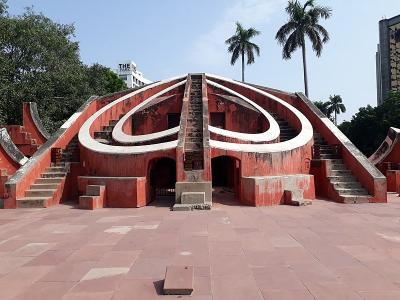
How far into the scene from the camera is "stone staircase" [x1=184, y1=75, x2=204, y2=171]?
811cm

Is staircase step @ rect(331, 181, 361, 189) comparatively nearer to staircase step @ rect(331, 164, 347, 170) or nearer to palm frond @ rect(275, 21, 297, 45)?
staircase step @ rect(331, 164, 347, 170)

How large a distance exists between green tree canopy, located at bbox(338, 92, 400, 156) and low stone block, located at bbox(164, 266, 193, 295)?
25612 millimetres

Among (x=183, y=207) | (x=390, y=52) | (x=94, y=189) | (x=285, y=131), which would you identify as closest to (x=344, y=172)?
(x=285, y=131)

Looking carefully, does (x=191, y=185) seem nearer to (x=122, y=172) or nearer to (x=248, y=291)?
(x=122, y=172)

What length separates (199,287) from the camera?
3334 millimetres

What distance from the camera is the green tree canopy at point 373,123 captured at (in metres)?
25.7

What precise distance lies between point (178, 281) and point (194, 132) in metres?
6.56

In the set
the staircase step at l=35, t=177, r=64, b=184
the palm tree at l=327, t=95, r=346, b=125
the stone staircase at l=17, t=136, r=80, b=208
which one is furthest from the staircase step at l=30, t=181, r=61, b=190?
the palm tree at l=327, t=95, r=346, b=125

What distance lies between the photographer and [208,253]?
14.4 ft

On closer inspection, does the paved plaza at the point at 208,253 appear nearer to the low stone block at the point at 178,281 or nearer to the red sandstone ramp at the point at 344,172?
the low stone block at the point at 178,281

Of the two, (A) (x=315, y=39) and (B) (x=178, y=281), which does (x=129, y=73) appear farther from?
(B) (x=178, y=281)

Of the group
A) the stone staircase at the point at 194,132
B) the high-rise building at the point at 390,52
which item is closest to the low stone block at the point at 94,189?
the stone staircase at the point at 194,132

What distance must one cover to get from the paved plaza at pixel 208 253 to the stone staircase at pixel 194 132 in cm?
132

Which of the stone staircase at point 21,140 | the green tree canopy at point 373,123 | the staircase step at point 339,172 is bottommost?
the staircase step at point 339,172
